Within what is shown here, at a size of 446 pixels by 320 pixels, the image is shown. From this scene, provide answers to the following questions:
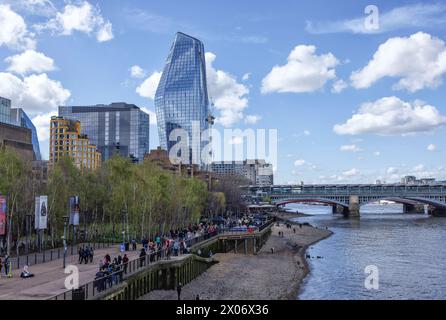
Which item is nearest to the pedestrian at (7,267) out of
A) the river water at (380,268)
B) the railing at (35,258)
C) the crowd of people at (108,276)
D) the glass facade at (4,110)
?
the railing at (35,258)

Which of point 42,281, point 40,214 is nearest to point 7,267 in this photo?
point 42,281

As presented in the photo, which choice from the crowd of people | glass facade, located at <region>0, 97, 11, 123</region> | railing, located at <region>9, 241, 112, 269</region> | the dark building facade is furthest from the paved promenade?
glass facade, located at <region>0, 97, 11, 123</region>

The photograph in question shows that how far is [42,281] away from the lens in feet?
101

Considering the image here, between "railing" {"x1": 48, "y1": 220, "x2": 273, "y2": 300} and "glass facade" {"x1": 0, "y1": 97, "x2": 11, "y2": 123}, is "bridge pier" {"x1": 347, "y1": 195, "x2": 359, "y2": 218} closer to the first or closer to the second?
"glass facade" {"x1": 0, "y1": 97, "x2": 11, "y2": 123}

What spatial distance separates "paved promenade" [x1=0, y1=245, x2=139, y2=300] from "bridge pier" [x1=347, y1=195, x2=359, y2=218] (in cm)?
16031

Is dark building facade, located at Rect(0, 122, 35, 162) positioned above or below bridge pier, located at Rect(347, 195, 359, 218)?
above

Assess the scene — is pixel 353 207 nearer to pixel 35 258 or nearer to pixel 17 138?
pixel 17 138

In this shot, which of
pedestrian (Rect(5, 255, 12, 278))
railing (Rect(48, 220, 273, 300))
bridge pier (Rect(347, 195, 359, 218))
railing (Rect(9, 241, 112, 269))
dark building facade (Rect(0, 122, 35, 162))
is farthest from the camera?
bridge pier (Rect(347, 195, 359, 218))

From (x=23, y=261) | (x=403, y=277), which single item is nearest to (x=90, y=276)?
(x=23, y=261)

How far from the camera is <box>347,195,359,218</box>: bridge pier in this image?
189m

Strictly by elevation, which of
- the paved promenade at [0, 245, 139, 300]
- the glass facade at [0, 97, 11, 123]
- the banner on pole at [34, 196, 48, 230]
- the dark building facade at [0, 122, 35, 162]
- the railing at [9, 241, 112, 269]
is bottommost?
the railing at [9, 241, 112, 269]

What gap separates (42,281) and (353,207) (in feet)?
567

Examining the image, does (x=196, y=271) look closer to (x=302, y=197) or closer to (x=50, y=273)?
(x=50, y=273)
